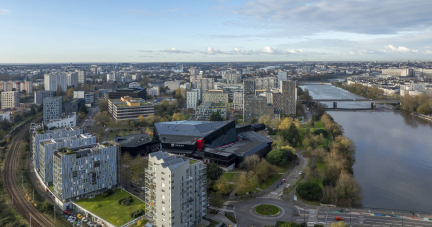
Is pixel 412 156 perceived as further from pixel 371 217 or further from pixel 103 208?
pixel 103 208

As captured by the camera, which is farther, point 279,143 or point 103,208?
point 279,143

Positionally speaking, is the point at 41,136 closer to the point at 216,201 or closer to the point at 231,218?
the point at 216,201

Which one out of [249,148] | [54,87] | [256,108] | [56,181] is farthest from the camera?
[54,87]

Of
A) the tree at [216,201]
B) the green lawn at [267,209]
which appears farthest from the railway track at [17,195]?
the green lawn at [267,209]

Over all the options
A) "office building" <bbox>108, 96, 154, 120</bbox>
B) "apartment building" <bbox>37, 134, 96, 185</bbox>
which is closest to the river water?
"apartment building" <bbox>37, 134, 96, 185</bbox>

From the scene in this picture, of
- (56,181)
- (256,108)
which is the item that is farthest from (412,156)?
(56,181)

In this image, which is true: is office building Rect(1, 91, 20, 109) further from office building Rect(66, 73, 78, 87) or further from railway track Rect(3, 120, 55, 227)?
office building Rect(66, 73, 78, 87)
